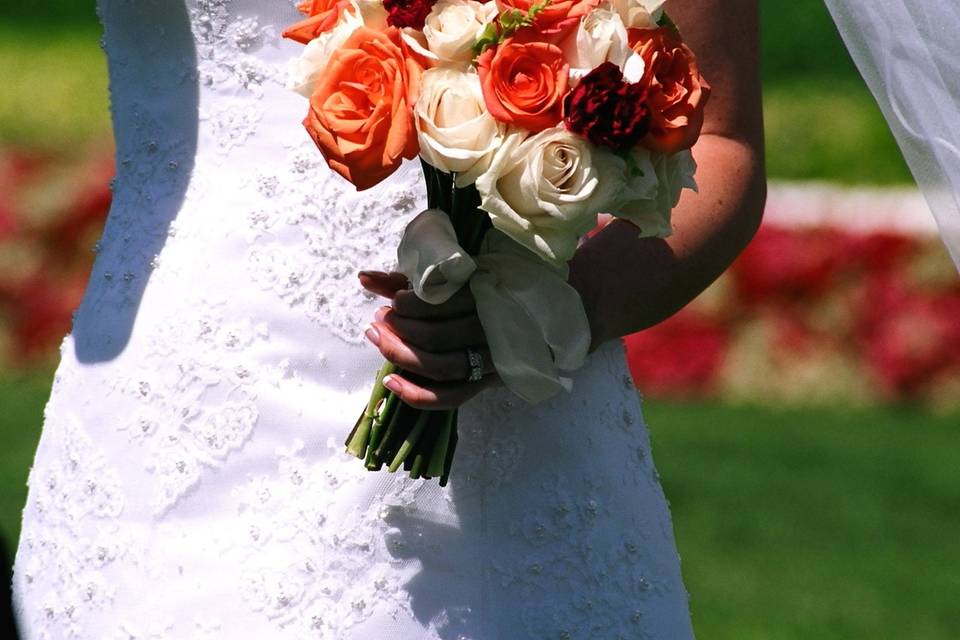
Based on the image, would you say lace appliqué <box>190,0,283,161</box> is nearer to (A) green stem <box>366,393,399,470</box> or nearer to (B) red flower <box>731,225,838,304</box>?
(A) green stem <box>366,393,399,470</box>

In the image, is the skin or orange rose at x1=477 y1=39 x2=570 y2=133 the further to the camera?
the skin

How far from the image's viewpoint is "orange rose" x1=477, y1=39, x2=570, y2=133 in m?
1.74

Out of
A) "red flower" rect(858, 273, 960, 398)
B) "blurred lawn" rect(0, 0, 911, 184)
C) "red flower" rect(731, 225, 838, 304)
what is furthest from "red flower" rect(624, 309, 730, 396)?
"blurred lawn" rect(0, 0, 911, 184)

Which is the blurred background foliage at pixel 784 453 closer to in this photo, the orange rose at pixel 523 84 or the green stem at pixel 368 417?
the green stem at pixel 368 417

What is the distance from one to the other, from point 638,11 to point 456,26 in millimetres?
223

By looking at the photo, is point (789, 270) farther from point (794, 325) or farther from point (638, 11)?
point (638, 11)

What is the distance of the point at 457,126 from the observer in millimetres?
1745

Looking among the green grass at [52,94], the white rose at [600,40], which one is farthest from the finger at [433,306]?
the green grass at [52,94]

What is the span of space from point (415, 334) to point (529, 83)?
1.19 feet

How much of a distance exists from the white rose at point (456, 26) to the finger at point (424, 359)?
370 mm

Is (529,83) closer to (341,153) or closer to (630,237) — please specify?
(341,153)

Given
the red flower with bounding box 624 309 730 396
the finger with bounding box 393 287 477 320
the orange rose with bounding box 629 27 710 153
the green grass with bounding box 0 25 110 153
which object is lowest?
the green grass with bounding box 0 25 110 153

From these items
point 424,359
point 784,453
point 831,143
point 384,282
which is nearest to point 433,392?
point 424,359

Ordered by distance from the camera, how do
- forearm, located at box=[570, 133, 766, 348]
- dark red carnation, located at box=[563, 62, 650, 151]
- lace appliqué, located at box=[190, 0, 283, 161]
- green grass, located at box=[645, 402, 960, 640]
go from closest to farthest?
dark red carnation, located at box=[563, 62, 650, 151] < forearm, located at box=[570, 133, 766, 348] < lace appliqué, located at box=[190, 0, 283, 161] < green grass, located at box=[645, 402, 960, 640]
